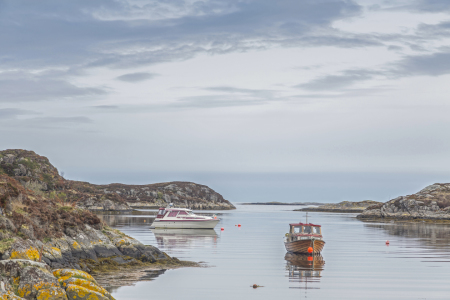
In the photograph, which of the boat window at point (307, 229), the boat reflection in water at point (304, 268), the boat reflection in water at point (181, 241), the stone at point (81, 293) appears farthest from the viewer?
the boat reflection in water at point (181, 241)

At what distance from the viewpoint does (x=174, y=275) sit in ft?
88.2

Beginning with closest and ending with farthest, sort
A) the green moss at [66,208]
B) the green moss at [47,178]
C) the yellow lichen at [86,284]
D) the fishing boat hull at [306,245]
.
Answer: the yellow lichen at [86,284] → the green moss at [66,208] → the fishing boat hull at [306,245] → the green moss at [47,178]

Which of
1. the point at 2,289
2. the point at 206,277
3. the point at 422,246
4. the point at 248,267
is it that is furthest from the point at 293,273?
the point at 422,246

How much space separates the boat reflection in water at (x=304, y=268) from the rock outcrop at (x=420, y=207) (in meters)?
79.6

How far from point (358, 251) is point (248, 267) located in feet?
51.5

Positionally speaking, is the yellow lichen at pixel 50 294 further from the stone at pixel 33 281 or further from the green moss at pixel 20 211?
the green moss at pixel 20 211

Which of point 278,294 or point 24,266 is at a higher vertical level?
point 24,266

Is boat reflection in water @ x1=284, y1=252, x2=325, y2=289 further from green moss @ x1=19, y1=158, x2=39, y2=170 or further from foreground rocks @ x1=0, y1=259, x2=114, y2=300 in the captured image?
green moss @ x1=19, y1=158, x2=39, y2=170

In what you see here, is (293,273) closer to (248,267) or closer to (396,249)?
(248,267)

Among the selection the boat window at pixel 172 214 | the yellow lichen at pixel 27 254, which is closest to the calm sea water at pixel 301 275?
the yellow lichen at pixel 27 254

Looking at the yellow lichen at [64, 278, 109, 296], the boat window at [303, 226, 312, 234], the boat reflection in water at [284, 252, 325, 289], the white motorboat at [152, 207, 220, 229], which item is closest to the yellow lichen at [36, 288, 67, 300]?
the yellow lichen at [64, 278, 109, 296]

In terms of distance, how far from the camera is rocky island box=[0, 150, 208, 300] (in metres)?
16.0

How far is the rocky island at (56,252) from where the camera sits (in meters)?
16.0

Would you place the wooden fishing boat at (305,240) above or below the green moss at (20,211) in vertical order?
below
